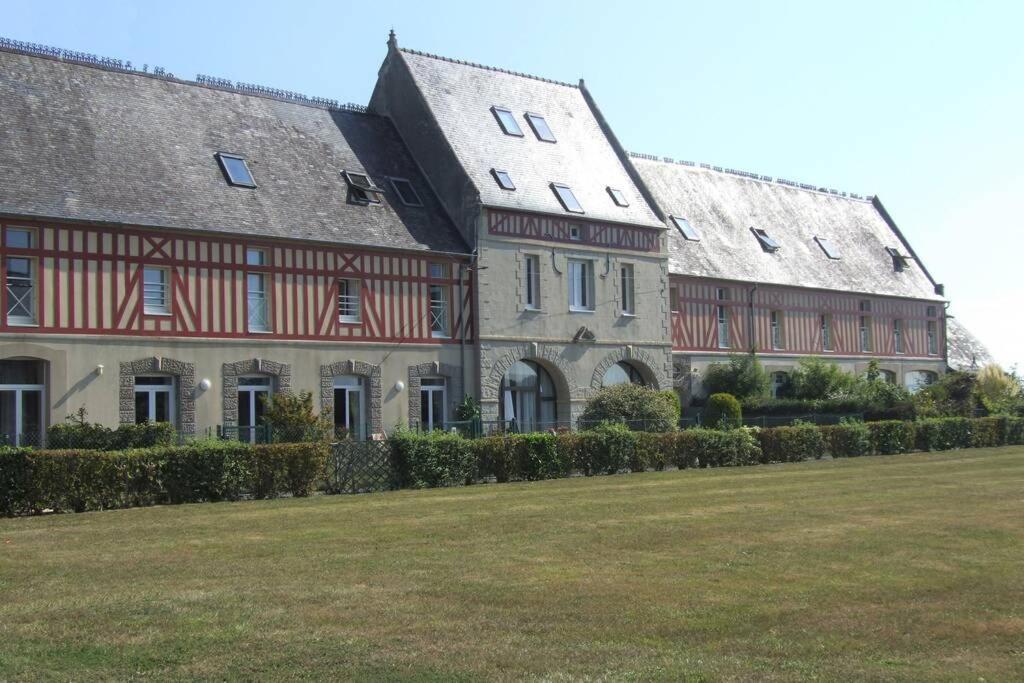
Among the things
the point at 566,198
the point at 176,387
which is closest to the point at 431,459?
the point at 176,387

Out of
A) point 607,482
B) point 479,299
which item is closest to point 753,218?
point 479,299

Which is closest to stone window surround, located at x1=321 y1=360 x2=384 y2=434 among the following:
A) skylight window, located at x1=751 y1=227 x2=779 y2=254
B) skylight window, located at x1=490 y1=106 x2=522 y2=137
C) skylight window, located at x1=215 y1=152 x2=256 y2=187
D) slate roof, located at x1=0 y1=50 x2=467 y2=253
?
slate roof, located at x1=0 y1=50 x2=467 y2=253

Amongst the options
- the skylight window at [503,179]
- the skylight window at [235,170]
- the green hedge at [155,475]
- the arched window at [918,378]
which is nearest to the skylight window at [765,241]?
the arched window at [918,378]

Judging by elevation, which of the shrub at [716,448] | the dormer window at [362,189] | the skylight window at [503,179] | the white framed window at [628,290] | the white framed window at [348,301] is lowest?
the shrub at [716,448]

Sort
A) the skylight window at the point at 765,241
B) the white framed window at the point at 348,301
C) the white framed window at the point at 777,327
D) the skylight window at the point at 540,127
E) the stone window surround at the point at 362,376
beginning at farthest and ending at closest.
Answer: the skylight window at the point at 765,241, the white framed window at the point at 777,327, the skylight window at the point at 540,127, the white framed window at the point at 348,301, the stone window surround at the point at 362,376

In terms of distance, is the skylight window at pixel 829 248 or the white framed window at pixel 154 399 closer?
the white framed window at pixel 154 399

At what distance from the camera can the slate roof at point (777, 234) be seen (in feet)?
124

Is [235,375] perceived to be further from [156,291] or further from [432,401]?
[432,401]

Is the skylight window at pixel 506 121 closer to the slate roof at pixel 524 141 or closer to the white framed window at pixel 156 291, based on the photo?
the slate roof at pixel 524 141

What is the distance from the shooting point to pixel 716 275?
3638 centimetres

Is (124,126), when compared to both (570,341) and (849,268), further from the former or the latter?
(849,268)

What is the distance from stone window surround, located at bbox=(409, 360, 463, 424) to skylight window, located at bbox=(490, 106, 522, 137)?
7.52 m

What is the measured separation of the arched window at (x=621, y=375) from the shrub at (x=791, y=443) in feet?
17.2

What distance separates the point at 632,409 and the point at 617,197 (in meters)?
7.27
